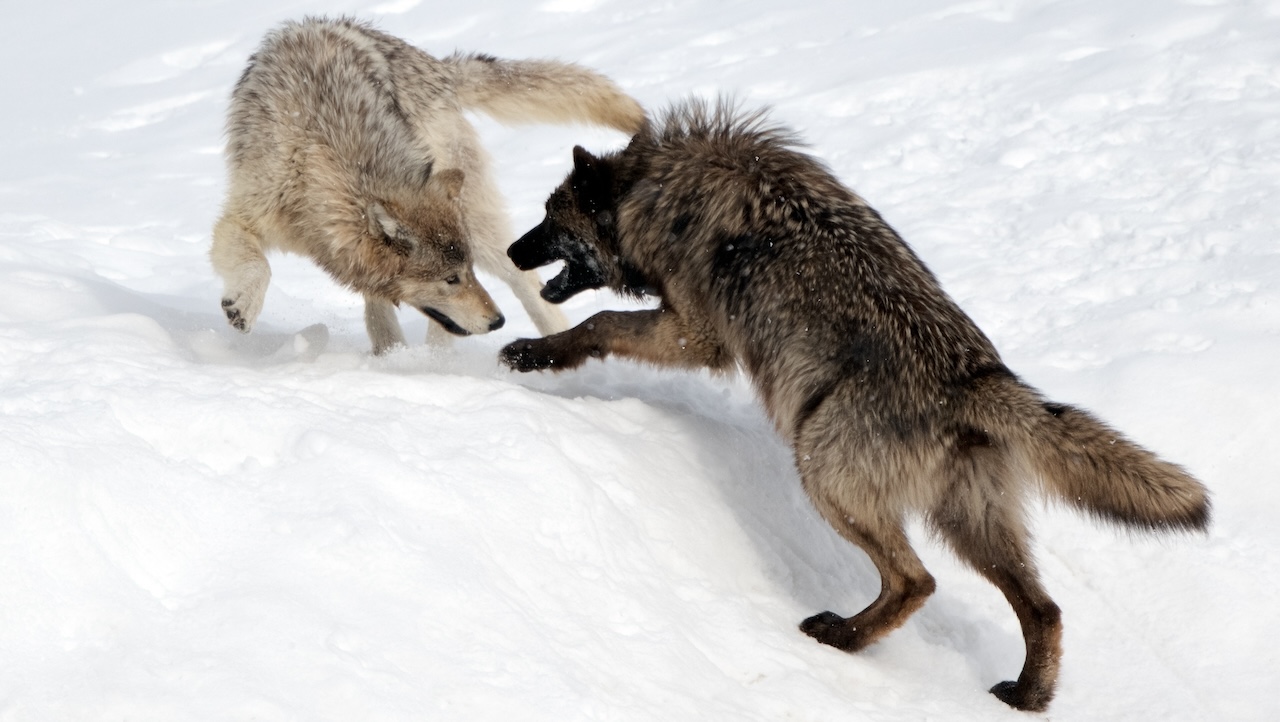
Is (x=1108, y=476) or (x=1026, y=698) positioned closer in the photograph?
(x=1108, y=476)

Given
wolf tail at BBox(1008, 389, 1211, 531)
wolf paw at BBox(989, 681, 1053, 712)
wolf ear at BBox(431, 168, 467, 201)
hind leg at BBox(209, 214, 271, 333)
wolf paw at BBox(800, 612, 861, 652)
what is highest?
wolf ear at BBox(431, 168, 467, 201)

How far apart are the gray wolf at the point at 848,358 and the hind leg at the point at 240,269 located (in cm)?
147

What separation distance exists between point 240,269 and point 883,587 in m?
3.94

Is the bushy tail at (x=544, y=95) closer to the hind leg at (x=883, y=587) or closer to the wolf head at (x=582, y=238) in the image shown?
the wolf head at (x=582, y=238)

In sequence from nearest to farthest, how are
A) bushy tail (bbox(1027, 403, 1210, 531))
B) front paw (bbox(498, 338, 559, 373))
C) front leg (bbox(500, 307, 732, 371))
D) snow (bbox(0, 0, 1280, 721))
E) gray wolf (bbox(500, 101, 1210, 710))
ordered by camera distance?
snow (bbox(0, 0, 1280, 721)), bushy tail (bbox(1027, 403, 1210, 531)), gray wolf (bbox(500, 101, 1210, 710)), front leg (bbox(500, 307, 732, 371)), front paw (bbox(498, 338, 559, 373))

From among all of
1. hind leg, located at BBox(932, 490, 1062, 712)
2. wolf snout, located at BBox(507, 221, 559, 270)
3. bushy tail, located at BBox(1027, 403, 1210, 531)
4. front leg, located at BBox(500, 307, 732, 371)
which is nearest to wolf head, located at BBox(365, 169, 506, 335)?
wolf snout, located at BBox(507, 221, 559, 270)

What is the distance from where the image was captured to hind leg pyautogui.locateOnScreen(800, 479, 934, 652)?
15.1 ft

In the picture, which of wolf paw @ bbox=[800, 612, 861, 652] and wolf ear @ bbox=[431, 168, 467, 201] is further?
wolf ear @ bbox=[431, 168, 467, 201]

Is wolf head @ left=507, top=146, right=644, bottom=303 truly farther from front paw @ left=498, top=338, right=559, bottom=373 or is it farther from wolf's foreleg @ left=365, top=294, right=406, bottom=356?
wolf's foreleg @ left=365, top=294, right=406, bottom=356

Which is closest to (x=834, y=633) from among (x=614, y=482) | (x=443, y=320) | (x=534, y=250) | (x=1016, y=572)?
(x=1016, y=572)

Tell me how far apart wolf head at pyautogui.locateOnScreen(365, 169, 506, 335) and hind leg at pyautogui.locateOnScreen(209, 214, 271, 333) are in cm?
68

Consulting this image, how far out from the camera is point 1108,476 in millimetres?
4156

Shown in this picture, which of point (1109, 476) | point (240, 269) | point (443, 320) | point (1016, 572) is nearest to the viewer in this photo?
point (1109, 476)

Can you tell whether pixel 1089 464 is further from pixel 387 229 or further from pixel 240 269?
pixel 240 269
